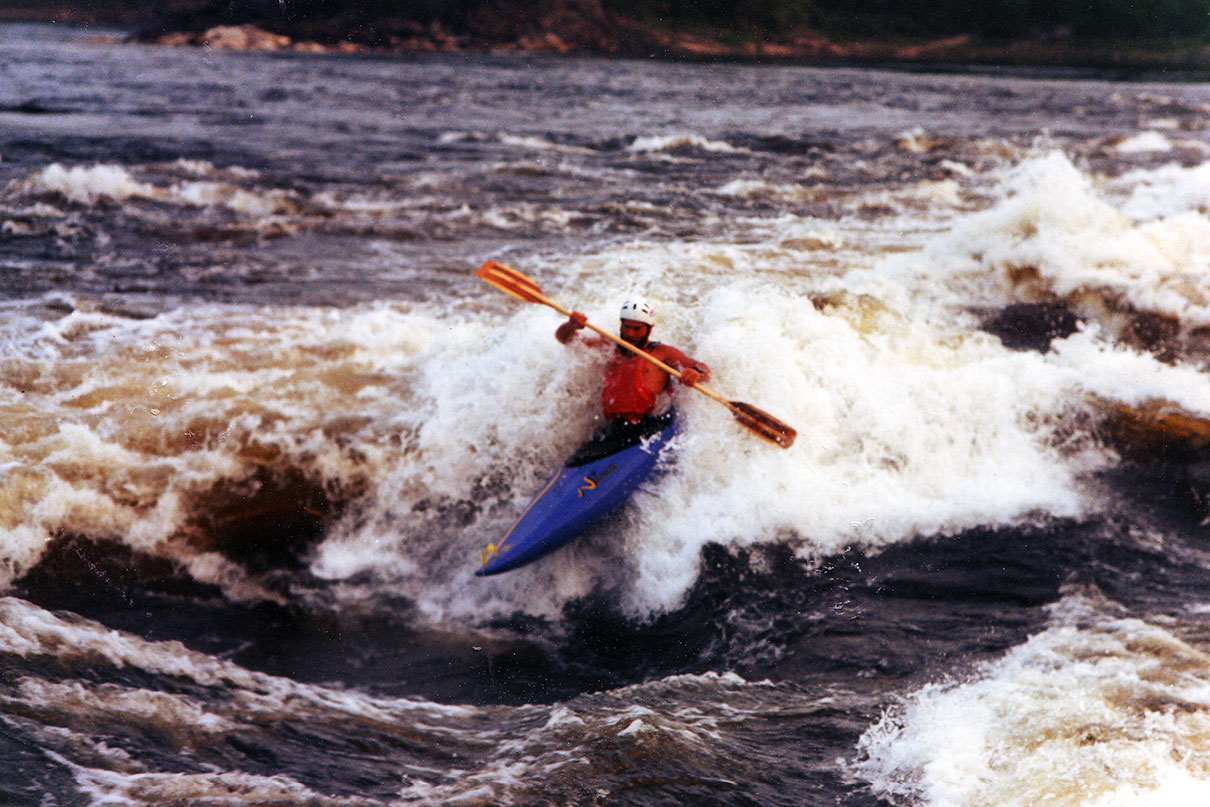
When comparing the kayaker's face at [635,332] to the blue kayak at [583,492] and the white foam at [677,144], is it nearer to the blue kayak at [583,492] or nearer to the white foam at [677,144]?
the blue kayak at [583,492]

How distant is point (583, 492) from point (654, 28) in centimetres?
2976

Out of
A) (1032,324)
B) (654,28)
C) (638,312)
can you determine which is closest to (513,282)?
(638,312)

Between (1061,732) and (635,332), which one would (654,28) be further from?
(1061,732)

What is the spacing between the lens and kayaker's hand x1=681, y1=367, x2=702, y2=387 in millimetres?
5696

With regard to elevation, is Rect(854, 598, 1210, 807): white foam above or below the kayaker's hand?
below

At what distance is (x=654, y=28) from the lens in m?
31.7

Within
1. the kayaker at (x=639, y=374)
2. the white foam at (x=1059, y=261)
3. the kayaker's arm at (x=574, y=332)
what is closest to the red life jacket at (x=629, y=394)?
the kayaker at (x=639, y=374)

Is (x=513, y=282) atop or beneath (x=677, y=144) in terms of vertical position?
beneath

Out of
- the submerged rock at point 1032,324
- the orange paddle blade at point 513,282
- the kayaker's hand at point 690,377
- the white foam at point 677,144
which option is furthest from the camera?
the white foam at point 677,144

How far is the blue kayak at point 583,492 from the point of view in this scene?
16.6ft

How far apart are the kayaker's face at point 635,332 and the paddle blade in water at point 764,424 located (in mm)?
699

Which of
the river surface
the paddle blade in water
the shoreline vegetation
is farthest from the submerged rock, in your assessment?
the shoreline vegetation

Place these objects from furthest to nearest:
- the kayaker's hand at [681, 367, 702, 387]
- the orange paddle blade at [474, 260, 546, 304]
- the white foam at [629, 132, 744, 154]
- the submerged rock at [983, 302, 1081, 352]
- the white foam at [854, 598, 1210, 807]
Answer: the white foam at [629, 132, 744, 154]
the submerged rock at [983, 302, 1081, 352]
the orange paddle blade at [474, 260, 546, 304]
the kayaker's hand at [681, 367, 702, 387]
the white foam at [854, 598, 1210, 807]

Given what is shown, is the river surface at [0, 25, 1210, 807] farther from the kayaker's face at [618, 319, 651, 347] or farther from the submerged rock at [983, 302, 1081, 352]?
the kayaker's face at [618, 319, 651, 347]
